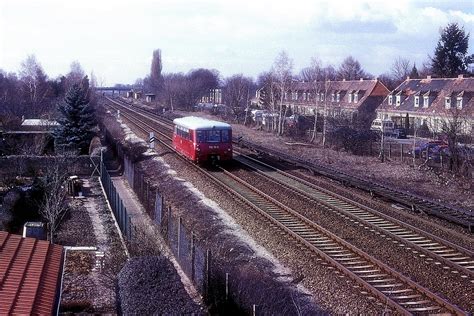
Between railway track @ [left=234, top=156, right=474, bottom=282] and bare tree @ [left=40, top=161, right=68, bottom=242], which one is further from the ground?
bare tree @ [left=40, top=161, right=68, bottom=242]

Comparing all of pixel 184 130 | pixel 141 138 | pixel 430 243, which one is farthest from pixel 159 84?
pixel 430 243

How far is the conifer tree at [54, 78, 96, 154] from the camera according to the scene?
114 ft

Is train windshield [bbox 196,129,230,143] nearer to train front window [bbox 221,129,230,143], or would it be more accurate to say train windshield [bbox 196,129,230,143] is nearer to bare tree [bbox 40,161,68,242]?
train front window [bbox 221,129,230,143]

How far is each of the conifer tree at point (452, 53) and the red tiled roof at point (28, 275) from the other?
234ft

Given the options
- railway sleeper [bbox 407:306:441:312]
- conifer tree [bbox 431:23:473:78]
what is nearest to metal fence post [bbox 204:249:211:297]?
railway sleeper [bbox 407:306:441:312]

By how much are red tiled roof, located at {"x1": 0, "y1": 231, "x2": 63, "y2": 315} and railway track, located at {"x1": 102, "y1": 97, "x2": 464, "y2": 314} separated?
6501mm

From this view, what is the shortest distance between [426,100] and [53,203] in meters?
46.4

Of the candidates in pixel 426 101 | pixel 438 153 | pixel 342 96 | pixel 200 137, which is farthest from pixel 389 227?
pixel 342 96

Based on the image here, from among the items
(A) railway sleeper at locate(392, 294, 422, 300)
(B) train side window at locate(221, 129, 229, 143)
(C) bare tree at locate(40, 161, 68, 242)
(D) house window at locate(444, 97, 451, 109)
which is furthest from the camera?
(D) house window at locate(444, 97, 451, 109)

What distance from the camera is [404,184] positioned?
26516mm

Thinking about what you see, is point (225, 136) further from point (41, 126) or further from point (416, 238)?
point (416, 238)

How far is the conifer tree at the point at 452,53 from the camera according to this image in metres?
72.7

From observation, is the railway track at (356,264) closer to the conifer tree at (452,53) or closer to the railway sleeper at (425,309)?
the railway sleeper at (425,309)

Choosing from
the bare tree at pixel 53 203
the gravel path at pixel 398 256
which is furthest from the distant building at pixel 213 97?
the gravel path at pixel 398 256
